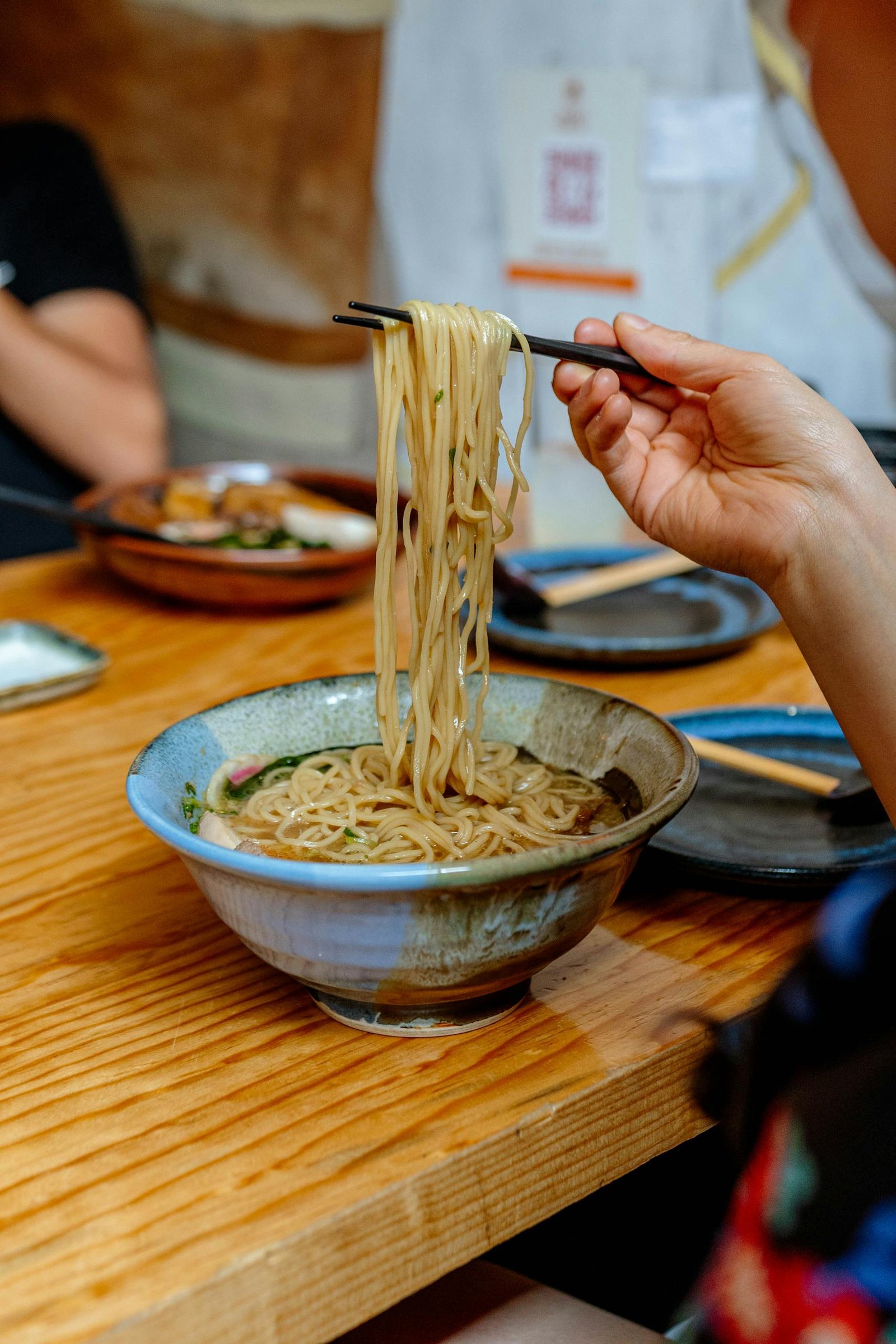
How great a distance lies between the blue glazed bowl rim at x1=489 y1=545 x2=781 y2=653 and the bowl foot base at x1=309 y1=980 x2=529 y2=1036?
2.33 feet

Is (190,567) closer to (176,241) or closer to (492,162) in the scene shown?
(492,162)

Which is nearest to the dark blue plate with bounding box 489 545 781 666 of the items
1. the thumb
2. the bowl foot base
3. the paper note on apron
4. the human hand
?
the human hand

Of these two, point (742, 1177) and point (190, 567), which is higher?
point (190, 567)

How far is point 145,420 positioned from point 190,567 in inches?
47.7

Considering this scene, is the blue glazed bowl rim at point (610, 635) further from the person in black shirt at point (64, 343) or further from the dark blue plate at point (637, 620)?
the person in black shirt at point (64, 343)

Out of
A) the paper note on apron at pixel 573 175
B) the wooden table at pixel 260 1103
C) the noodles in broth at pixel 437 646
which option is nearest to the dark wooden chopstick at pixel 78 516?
the wooden table at pixel 260 1103

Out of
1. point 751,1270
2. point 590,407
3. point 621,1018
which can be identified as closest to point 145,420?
point 590,407

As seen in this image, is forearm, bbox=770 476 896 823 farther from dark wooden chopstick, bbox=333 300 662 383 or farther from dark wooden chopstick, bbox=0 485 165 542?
dark wooden chopstick, bbox=0 485 165 542

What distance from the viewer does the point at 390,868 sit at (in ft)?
2.64

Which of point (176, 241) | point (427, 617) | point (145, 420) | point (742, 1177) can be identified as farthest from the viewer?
point (176, 241)

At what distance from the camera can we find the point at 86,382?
2.92m

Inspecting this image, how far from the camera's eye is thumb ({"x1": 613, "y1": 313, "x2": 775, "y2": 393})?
121 cm

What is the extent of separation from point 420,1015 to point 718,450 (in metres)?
0.66

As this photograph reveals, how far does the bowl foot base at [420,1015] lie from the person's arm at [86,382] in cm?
228
